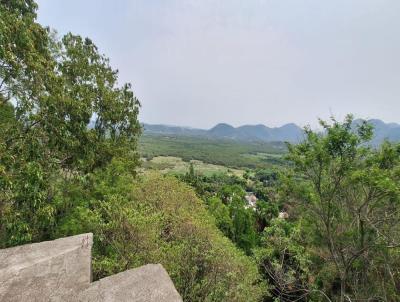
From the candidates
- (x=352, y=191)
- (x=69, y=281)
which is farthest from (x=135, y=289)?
(x=352, y=191)

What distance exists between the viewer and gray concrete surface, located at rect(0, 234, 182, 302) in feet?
17.9

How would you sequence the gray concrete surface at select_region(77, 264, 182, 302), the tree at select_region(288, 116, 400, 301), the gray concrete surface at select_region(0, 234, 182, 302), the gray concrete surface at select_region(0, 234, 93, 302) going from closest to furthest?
the gray concrete surface at select_region(77, 264, 182, 302) → the gray concrete surface at select_region(0, 234, 182, 302) → the gray concrete surface at select_region(0, 234, 93, 302) → the tree at select_region(288, 116, 400, 301)

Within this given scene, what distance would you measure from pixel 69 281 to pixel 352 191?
1176 cm

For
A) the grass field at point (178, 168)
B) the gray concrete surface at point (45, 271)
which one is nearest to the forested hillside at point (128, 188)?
the gray concrete surface at point (45, 271)

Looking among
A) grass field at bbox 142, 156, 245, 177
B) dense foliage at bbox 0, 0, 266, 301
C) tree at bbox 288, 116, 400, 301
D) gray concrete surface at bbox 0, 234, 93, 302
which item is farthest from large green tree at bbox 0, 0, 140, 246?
grass field at bbox 142, 156, 245, 177

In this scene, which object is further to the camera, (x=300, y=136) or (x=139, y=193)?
(x=139, y=193)

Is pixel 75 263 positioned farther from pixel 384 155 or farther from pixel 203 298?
pixel 384 155

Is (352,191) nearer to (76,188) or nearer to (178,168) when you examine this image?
(76,188)

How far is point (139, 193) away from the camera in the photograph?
1468 centimetres

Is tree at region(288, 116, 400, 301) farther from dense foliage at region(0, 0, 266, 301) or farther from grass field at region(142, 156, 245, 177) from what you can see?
grass field at region(142, 156, 245, 177)

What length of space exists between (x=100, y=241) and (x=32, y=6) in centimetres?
1071

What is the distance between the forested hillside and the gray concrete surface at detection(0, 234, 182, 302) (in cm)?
190

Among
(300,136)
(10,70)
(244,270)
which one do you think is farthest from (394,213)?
(10,70)

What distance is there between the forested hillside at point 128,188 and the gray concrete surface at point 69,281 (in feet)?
6.25
